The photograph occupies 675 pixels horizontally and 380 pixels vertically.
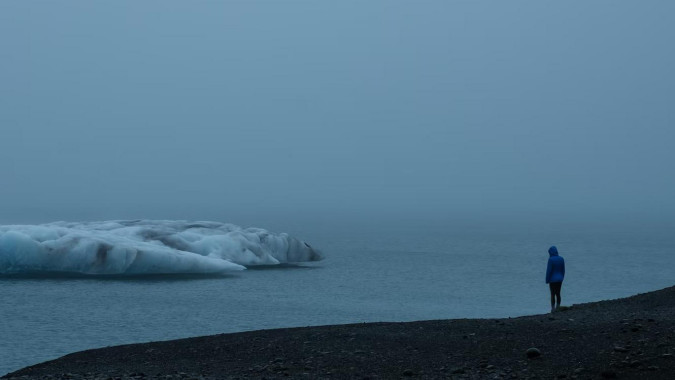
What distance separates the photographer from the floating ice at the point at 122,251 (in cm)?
3478

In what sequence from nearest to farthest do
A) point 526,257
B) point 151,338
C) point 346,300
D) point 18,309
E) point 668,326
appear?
point 668,326 → point 151,338 → point 18,309 → point 346,300 → point 526,257

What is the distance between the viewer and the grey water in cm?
2416

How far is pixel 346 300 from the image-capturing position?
33.5 metres

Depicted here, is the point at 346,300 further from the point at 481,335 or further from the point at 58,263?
the point at 481,335

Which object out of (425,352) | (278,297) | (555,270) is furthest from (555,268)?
(278,297)

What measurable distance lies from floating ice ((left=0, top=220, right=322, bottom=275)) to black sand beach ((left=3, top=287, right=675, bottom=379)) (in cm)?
2131

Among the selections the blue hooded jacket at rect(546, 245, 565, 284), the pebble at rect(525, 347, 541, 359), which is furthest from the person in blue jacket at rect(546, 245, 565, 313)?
the pebble at rect(525, 347, 541, 359)

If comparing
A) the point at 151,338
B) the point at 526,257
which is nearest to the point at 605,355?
the point at 151,338

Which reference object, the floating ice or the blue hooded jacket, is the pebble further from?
the floating ice

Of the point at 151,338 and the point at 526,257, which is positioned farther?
the point at 526,257

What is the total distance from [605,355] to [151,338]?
15.2 meters

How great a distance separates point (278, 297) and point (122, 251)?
805cm

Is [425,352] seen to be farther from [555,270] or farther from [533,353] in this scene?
[555,270]

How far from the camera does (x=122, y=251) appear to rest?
117 feet
